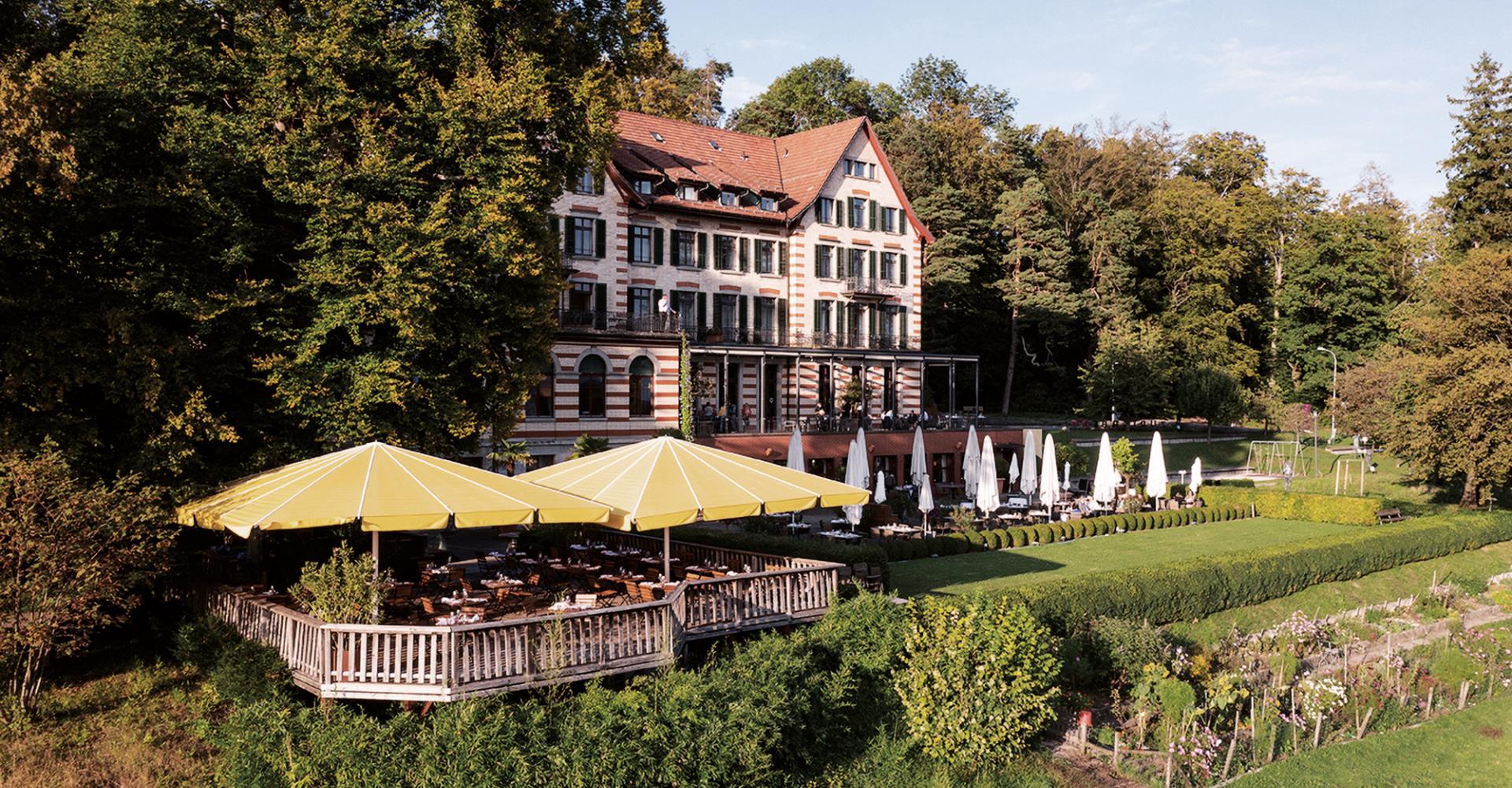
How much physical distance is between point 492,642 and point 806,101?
58969 mm

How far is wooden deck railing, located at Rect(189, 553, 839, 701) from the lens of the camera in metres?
11.9

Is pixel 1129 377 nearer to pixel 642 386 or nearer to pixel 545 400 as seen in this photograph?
pixel 642 386

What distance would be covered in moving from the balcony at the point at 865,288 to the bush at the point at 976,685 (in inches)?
1314

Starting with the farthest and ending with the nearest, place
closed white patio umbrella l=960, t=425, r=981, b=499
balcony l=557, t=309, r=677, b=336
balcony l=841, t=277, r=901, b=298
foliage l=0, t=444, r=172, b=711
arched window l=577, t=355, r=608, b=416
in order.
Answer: balcony l=841, t=277, r=901, b=298
arched window l=577, t=355, r=608, b=416
balcony l=557, t=309, r=677, b=336
closed white patio umbrella l=960, t=425, r=981, b=499
foliage l=0, t=444, r=172, b=711

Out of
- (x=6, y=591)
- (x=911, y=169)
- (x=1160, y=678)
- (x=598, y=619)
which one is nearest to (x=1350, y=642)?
(x=1160, y=678)

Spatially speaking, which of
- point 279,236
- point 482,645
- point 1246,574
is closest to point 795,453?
point 1246,574

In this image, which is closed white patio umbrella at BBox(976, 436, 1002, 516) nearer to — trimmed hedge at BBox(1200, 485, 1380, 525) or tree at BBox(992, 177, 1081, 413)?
trimmed hedge at BBox(1200, 485, 1380, 525)

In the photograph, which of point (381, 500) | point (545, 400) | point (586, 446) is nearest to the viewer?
point (381, 500)

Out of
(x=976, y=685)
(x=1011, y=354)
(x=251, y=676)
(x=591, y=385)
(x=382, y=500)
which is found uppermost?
(x=1011, y=354)

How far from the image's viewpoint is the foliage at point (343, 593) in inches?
499

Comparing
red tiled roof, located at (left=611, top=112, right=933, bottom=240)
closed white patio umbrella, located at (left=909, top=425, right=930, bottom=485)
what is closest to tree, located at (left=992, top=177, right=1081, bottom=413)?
red tiled roof, located at (left=611, top=112, right=933, bottom=240)

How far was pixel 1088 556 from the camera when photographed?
93.0 ft

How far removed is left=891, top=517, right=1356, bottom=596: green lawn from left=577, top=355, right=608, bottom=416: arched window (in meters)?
15.4

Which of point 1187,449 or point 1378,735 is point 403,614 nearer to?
point 1378,735
